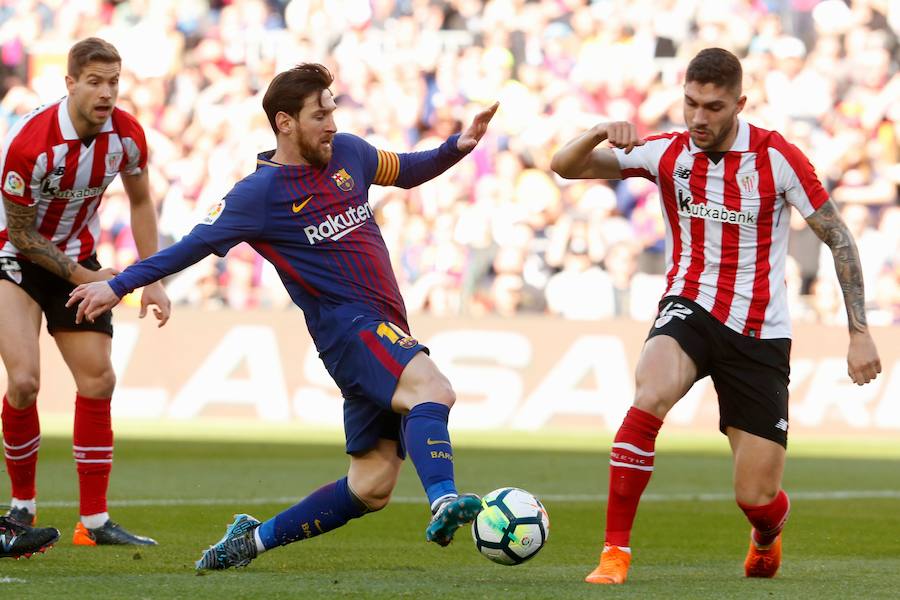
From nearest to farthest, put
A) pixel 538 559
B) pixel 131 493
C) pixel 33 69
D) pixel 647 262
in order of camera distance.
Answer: pixel 538 559 < pixel 131 493 < pixel 647 262 < pixel 33 69

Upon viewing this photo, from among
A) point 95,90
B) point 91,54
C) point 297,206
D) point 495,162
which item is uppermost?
point 495,162

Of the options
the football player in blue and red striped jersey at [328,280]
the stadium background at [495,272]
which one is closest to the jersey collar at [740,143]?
the football player in blue and red striped jersey at [328,280]

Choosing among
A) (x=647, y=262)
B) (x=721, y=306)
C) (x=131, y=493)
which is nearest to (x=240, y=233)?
(x=721, y=306)

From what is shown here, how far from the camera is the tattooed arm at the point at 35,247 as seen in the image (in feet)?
22.6

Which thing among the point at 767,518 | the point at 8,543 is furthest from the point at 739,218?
the point at 8,543

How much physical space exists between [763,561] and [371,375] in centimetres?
192

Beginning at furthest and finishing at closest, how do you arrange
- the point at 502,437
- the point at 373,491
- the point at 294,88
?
the point at 502,437 → the point at 373,491 → the point at 294,88

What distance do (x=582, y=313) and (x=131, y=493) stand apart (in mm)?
7628

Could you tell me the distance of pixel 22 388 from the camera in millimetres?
6871

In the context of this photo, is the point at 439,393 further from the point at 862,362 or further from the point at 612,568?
the point at 862,362

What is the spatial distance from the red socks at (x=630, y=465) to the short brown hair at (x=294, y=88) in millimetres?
1772

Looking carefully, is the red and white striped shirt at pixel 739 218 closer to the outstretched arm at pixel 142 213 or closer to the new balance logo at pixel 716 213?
the new balance logo at pixel 716 213

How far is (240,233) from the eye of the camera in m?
5.55

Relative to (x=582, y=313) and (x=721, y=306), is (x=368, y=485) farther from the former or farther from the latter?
(x=582, y=313)
